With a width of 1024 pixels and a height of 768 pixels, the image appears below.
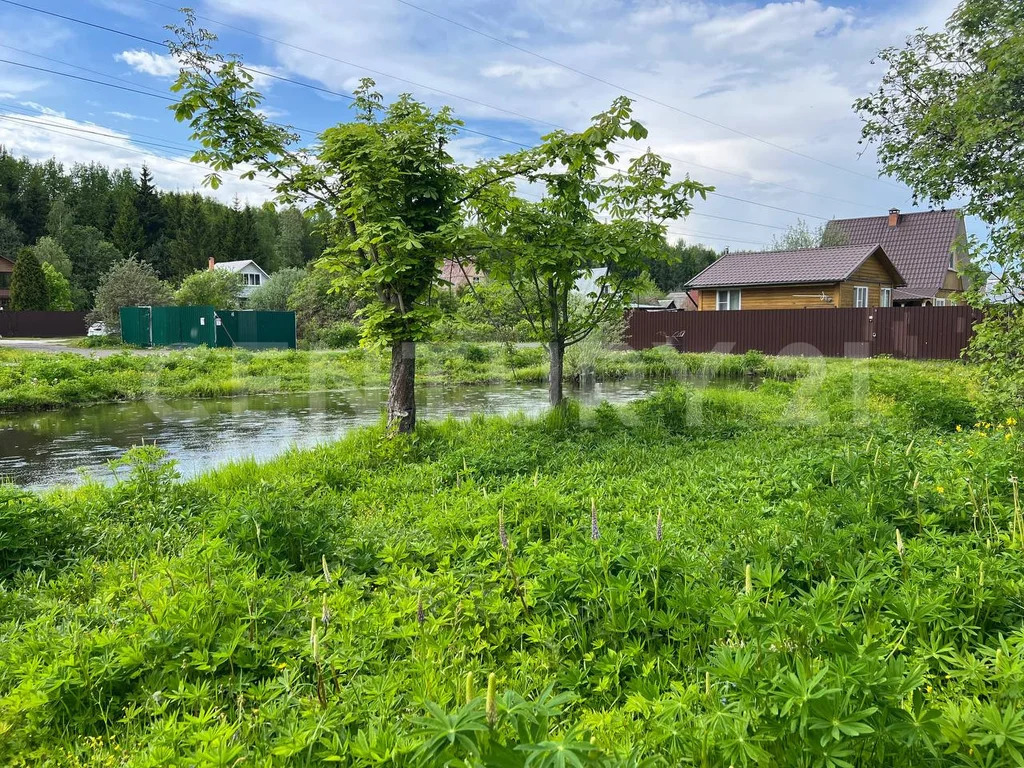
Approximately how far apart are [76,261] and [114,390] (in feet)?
160

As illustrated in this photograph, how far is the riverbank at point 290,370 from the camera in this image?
13672 mm

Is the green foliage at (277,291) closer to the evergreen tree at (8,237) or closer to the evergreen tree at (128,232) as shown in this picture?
the evergreen tree at (128,232)

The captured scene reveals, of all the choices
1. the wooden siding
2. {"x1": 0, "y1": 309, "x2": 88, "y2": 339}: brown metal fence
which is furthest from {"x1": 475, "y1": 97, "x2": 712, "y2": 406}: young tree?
{"x1": 0, "y1": 309, "x2": 88, "y2": 339}: brown metal fence

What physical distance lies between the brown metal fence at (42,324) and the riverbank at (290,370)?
21.3 meters

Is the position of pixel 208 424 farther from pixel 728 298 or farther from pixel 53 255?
pixel 53 255

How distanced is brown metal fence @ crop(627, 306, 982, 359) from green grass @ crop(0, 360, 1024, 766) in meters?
18.6

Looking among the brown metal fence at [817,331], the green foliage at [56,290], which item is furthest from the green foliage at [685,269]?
the green foliage at [56,290]

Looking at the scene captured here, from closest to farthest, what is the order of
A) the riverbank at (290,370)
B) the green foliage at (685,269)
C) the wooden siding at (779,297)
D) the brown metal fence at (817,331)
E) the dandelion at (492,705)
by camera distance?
the dandelion at (492,705) → the riverbank at (290,370) → the brown metal fence at (817,331) → the wooden siding at (779,297) → the green foliage at (685,269)

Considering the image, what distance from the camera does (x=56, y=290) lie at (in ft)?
146

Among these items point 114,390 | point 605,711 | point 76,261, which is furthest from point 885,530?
point 76,261

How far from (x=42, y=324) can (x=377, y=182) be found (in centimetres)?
3930

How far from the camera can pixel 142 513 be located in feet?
13.3

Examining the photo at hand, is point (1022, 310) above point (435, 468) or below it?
above

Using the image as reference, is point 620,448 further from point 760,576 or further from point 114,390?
point 114,390
